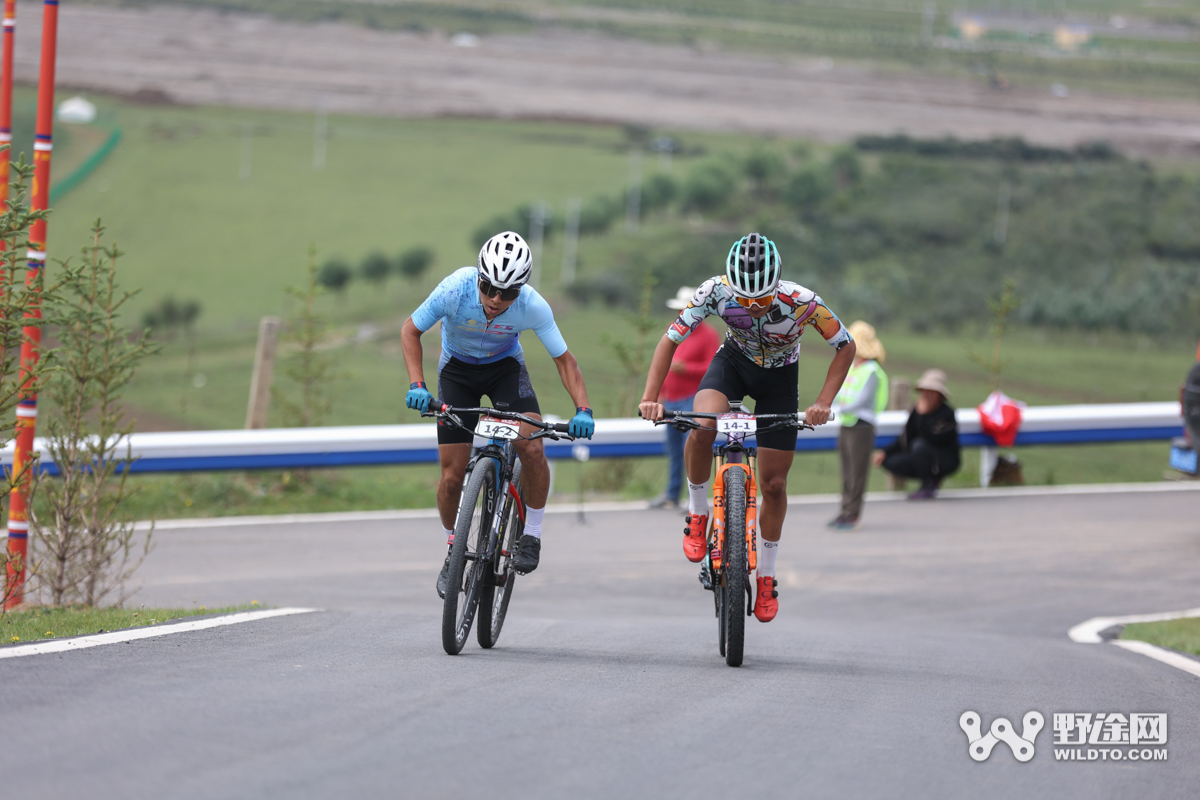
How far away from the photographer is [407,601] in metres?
10.6

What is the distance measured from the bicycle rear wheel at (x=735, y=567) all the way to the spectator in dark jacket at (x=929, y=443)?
962 centimetres

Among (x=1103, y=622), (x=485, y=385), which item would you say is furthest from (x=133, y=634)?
(x=1103, y=622)

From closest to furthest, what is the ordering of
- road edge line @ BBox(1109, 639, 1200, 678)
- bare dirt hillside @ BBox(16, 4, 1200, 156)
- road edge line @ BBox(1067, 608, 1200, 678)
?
road edge line @ BBox(1109, 639, 1200, 678) → road edge line @ BBox(1067, 608, 1200, 678) → bare dirt hillside @ BBox(16, 4, 1200, 156)

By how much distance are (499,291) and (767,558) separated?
2419mm

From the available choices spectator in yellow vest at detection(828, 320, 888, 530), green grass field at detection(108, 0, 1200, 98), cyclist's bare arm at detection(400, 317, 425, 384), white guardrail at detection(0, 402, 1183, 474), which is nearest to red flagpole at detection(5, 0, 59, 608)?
cyclist's bare arm at detection(400, 317, 425, 384)

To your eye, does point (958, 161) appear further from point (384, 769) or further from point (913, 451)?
point (384, 769)

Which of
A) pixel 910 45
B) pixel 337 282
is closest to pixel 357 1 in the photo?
pixel 337 282

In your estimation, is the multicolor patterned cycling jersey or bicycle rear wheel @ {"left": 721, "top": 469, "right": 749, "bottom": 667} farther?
the multicolor patterned cycling jersey

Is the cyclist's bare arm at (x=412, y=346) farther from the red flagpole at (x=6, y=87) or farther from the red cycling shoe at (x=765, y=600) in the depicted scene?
the red flagpole at (x=6, y=87)

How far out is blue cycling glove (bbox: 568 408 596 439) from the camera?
6965 mm

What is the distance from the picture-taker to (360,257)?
8244 centimetres

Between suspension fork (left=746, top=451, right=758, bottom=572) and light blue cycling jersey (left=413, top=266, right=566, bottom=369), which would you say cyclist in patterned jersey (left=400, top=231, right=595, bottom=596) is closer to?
light blue cycling jersey (left=413, top=266, right=566, bottom=369)

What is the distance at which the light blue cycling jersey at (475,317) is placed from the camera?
716 centimetres

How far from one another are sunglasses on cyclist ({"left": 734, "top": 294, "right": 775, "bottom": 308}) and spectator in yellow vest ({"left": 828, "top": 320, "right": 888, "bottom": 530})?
23.2 feet
